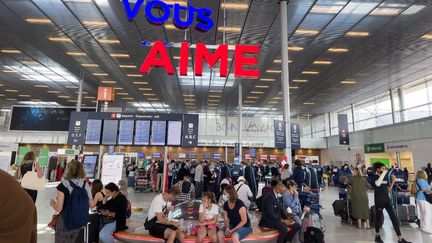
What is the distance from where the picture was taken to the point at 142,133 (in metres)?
8.05

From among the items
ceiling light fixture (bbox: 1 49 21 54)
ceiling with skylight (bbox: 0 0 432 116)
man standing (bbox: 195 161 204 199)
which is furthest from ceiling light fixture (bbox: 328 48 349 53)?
ceiling light fixture (bbox: 1 49 21 54)

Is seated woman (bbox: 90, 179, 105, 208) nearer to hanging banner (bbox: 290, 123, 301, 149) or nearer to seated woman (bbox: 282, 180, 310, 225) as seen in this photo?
seated woman (bbox: 282, 180, 310, 225)

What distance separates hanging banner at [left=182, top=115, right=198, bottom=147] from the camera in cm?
789

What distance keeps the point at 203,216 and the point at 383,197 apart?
161 inches

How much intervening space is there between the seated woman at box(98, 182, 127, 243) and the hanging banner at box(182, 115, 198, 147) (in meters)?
3.29

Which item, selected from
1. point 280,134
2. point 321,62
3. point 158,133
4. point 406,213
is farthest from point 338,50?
point 158,133

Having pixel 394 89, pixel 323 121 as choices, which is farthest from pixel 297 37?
pixel 323 121

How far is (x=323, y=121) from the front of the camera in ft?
98.2

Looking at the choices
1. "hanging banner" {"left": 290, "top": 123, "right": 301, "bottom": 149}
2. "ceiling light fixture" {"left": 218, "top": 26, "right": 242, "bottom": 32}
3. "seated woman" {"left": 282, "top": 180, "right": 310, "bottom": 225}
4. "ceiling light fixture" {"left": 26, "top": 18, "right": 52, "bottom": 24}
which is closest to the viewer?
"seated woman" {"left": 282, "top": 180, "right": 310, "bottom": 225}

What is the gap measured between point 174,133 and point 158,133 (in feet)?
1.56

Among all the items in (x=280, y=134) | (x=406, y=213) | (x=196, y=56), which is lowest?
(x=406, y=213)

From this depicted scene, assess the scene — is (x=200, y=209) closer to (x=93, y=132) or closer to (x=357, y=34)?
(x=93, y=132)

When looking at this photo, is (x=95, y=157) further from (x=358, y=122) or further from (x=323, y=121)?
(x=323, y=121)

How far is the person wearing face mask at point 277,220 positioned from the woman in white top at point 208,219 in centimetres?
94
